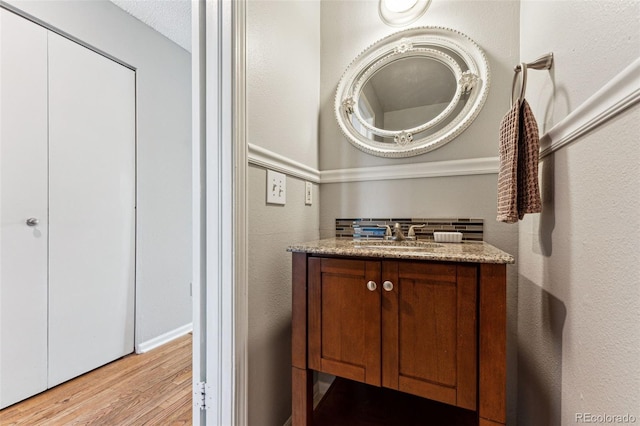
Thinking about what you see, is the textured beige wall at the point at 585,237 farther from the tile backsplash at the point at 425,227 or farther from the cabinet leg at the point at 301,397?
the cabinet leg at the point at 301,397

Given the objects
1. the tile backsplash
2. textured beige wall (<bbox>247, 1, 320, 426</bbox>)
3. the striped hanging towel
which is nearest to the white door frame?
textured beige wall (<bbox>247, 1, 320, 426</bbox>)

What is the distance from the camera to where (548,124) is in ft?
2.69

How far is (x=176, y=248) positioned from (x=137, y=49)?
1514 millimetres

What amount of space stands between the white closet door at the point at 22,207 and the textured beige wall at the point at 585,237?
2.30 metres

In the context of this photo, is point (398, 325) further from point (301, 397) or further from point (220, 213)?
point (220, 213)

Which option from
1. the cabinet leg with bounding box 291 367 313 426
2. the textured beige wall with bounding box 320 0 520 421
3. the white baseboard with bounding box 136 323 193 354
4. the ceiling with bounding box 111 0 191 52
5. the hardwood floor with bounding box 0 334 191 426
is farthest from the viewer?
the white baseboard with bounding box 136 323 193 354

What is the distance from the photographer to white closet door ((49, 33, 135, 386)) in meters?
1.54

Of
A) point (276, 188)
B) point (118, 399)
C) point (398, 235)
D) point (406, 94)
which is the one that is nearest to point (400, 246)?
point (398, 235)

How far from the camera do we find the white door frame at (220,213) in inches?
34.5

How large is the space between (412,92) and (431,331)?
1.09m

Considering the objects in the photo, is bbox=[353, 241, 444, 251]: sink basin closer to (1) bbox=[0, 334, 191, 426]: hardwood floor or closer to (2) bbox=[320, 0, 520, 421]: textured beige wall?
(2) bbox=[320, 0, 520, 421]: textured beige wall

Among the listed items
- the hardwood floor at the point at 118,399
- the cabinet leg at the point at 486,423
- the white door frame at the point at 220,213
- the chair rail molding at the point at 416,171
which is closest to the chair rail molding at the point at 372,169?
the chair rail molding at the point at 416,171

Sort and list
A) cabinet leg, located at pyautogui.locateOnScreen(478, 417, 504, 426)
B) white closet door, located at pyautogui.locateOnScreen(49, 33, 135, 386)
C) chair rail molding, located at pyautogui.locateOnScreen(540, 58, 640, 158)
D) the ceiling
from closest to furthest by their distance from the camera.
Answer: chair rail molding, located at pyautogui.locateOnScreen(540, 58, 640, 158) < cabinet leg, located at pyautogui.locateOnScreen(478, 417, 504, 426) < white closet door, located at pyautogui.locateOnScreen(49, 33, 135, 386) < the ceiling

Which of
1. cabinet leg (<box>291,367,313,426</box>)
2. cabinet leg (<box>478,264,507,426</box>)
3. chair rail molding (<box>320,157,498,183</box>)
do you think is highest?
chair rail molding (<box>320,157,498,183</box>)
